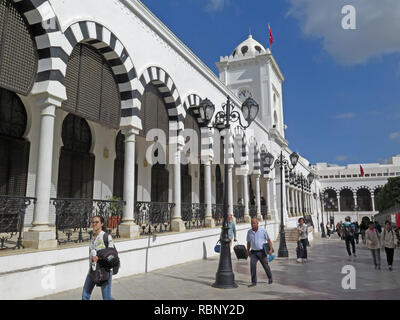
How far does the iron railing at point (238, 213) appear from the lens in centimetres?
1614

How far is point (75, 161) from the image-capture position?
10031 millimetres

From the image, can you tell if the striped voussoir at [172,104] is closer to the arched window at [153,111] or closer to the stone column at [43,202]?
the arched window at [153,111]

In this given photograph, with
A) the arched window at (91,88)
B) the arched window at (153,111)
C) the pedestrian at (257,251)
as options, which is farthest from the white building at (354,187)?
the arched window at (91,88)

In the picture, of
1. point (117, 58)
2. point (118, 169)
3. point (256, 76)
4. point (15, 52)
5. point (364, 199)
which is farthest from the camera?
point (364, 199)

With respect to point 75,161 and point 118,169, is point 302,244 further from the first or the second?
point 75,161

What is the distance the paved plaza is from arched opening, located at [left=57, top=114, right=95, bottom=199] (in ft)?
11.9

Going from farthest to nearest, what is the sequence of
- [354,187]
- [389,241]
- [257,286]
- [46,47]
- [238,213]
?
[354,187]
[238,213]
[389,241]
[257,286]
[46,47]

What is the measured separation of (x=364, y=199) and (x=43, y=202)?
201 ft

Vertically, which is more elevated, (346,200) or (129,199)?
(346,200)

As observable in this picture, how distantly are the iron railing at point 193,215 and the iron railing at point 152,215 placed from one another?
0.97 meters

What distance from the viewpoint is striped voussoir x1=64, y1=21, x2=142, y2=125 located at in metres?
7.20

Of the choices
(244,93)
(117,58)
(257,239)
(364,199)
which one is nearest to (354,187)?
(364,199)

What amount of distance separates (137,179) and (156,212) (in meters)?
3.20
